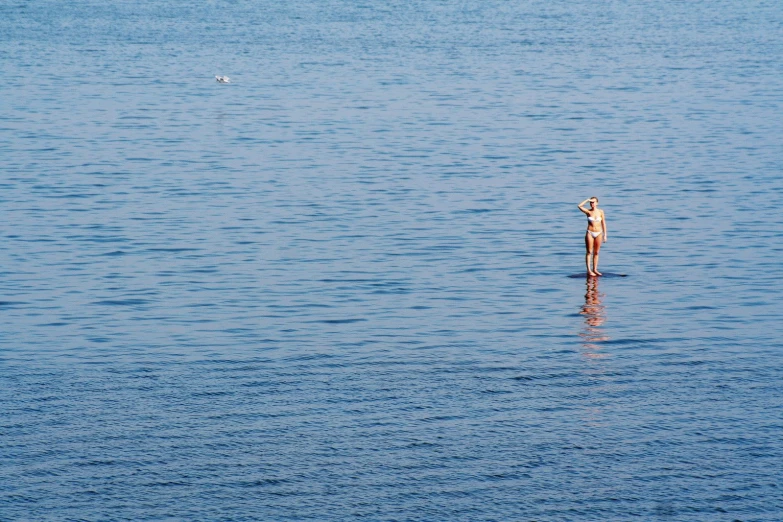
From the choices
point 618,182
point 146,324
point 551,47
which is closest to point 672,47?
point 551,47

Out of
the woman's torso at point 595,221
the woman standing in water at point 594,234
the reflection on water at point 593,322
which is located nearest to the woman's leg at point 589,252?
the woman standing in water at point 594,234

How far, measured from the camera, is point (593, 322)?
29.5 metres

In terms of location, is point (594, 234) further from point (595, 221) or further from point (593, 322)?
point (593, 322)

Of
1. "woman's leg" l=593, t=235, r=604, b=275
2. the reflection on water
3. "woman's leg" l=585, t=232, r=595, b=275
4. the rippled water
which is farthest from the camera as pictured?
"woman's leg" l=593, t=235, r=604, b=275

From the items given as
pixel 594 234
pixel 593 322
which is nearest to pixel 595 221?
pixel 594 234

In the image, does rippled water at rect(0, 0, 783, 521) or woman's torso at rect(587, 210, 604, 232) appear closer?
rippled water at rect(0, 0, 783, 521)

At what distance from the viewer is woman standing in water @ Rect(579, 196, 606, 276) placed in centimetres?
3372

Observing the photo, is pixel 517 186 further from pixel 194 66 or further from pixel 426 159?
pixel 194 66

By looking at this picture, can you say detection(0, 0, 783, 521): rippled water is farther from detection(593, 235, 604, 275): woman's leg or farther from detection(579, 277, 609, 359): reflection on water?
detection(593, 235, 604, 275): woman's leg

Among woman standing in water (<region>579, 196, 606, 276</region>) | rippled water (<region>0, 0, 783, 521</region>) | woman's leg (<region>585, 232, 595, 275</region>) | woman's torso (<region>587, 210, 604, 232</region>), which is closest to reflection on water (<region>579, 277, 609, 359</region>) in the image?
rippled water (<region>0, 0, 783, 521</region>)

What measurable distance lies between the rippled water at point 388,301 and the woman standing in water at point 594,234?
0.86 metres

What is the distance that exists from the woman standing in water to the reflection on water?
2.79 feet

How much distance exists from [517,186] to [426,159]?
6.58m

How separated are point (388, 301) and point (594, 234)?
19.0 ft
